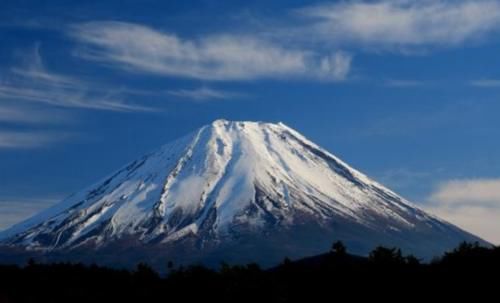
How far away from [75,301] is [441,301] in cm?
3082

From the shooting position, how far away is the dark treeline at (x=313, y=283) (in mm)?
62281

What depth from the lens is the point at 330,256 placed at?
79562 mm

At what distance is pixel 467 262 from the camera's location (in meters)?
65.6

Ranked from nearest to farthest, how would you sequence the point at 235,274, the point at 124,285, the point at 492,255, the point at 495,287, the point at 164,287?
the point at 495,287 → the point at 492,255 → the point at 235,274 → the point at 164,287 → the point at 124,285

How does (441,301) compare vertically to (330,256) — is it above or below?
below

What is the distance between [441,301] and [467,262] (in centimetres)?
702

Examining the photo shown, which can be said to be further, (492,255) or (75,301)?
(75,301)

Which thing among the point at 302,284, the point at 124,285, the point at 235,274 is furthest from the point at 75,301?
the point at 302,284

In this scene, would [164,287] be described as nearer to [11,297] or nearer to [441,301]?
[11,297]

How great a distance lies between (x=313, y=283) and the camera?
68625mm

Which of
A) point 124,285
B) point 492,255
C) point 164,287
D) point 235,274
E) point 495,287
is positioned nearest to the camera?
point 495,287

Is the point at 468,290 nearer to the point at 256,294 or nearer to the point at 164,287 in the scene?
the point at 256,294

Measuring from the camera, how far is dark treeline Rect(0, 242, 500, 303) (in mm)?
62281

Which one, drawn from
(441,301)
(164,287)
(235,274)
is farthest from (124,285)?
(441,301)
